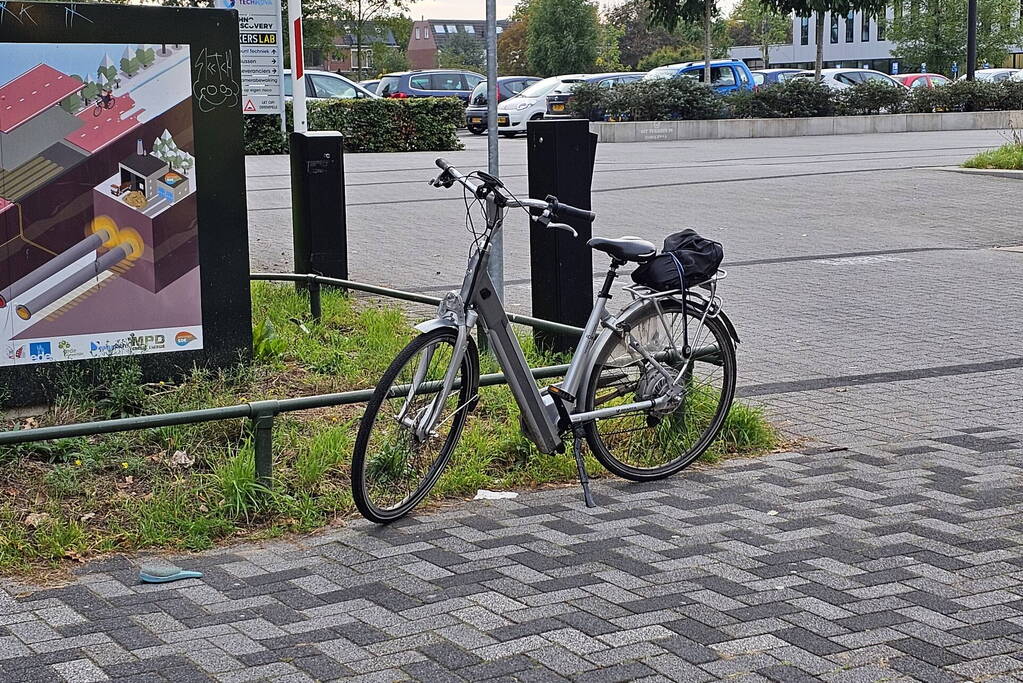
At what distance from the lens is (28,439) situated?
450 centimetres

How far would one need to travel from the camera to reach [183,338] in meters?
6.21

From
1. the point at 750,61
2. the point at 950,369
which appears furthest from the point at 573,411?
the point at 750,61

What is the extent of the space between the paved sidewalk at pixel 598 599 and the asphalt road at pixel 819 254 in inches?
55.5

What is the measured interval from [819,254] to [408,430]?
822cm

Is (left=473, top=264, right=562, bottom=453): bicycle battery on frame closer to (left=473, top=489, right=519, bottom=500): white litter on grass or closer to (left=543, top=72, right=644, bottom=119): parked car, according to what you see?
(left=473, top=489, right=519, bottom=500): white litter on grass

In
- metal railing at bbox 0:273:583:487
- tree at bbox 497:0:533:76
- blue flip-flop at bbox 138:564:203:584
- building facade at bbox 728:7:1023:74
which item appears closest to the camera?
blue flip-flop at bbox 138:564:203:584

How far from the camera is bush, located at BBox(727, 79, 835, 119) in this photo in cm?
3228

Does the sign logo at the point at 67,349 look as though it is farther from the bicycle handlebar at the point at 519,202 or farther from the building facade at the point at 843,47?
the building facade at the point at 843,47

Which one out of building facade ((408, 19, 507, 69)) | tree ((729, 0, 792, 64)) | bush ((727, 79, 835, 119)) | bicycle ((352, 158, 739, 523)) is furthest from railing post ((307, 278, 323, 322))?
building facade ((408, 19, 507, 69))

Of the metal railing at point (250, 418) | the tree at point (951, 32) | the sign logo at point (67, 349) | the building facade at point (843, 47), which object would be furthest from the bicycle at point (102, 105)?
the building facade at point (843, 47)

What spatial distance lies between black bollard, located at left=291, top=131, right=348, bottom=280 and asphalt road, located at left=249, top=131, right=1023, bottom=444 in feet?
5.04

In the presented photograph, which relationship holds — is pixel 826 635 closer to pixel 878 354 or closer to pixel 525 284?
pixel 878 354

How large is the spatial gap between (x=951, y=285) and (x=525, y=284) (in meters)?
3.34

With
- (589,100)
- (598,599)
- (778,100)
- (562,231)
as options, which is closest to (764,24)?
(778,100)
